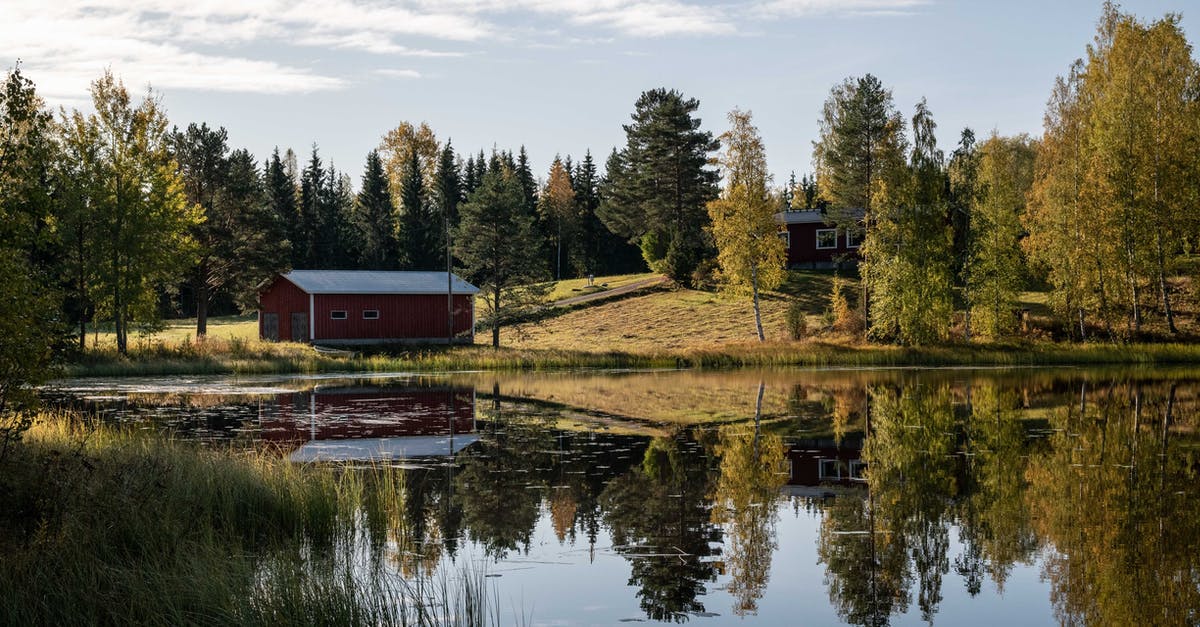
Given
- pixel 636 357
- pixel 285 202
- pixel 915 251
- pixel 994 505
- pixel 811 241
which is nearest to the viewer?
pixel 994 505

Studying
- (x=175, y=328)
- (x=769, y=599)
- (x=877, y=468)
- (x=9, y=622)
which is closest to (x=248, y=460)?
(x=9, y=622)

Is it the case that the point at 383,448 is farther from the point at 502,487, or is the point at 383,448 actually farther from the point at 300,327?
the point at 300,327

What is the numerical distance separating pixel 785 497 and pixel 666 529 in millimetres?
2661

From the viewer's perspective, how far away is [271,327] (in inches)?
2176

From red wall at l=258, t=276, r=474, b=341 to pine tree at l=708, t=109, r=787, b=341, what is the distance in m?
13.5

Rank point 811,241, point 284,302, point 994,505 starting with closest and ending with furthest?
point 994,505 < point 284,302 < point 811,241

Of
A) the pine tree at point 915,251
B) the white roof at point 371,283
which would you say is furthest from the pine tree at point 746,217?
the white roof at point 371,283

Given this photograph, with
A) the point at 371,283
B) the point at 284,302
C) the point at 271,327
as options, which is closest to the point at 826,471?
the point at 371,283

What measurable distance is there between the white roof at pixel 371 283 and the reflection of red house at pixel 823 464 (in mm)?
35668

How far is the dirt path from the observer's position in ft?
227

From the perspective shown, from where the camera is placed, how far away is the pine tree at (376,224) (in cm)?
8238

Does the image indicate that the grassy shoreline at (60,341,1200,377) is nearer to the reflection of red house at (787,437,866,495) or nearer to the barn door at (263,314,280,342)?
the barn door at (263,314,280,342)

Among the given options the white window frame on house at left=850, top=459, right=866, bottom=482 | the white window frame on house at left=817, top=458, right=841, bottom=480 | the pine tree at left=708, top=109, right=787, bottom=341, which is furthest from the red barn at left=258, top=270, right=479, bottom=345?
the white window frame on house at left=850, top=459, right=866, bottom=482

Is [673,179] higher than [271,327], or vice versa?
[673,179]
